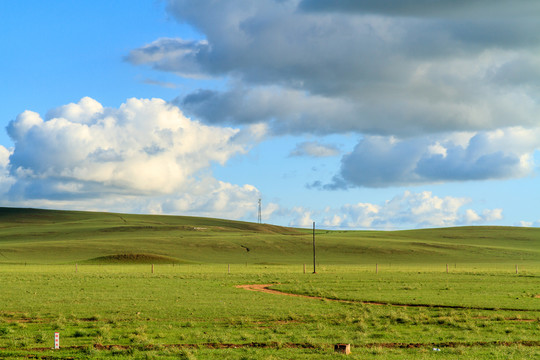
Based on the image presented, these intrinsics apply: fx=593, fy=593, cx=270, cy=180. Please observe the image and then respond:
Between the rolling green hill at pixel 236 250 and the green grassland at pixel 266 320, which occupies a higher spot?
the rolling green hill at pixel 236 250

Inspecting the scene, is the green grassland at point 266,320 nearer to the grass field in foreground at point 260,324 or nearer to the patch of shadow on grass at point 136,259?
the grass field in foreground at point 260,324

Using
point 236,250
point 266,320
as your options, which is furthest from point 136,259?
point 266,320

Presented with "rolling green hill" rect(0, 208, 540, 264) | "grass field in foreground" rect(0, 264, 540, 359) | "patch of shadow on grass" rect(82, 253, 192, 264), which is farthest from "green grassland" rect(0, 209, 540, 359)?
"rolling green hill" rect(0, 208, 540, 264)

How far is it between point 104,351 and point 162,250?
4087 inches

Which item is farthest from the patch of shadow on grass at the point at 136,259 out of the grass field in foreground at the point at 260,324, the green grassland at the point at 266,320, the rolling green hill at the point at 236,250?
the grass field in foreground at the point at 260,324

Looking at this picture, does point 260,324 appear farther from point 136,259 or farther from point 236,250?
point 236,250

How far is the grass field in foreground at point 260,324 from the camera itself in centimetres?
2062

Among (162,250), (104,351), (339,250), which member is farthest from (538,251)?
(104,351)

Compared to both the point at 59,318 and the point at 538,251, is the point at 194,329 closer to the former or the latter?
the point at 59,318

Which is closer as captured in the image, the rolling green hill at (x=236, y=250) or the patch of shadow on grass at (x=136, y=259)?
the patch of shadow on grass at (x=136, y=259)

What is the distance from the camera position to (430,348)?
838 inches

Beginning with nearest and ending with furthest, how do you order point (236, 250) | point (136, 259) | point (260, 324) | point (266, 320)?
1. point (260, 324)
2. point (266, 320)
3. point (136, 259)
4. point (236, 250)

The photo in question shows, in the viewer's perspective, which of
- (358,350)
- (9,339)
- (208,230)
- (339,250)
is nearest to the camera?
(358,350)

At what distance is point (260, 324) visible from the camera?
27.5m
